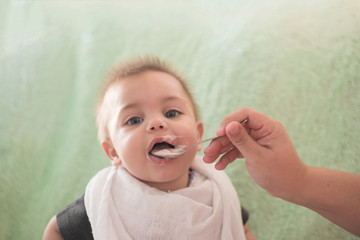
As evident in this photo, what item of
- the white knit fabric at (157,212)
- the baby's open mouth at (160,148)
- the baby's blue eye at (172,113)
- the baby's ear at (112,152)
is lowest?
the white knit fabric at (157,212)

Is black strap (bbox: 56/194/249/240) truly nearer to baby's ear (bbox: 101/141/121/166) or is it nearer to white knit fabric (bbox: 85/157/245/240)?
white knit fabric (bbox: 85/157/245/240)

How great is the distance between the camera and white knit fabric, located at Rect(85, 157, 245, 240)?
97 centimetres

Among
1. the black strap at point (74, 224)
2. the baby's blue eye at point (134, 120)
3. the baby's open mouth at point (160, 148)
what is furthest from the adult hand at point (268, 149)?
the black strap at point (74, 224)

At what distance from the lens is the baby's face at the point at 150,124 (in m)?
0.90

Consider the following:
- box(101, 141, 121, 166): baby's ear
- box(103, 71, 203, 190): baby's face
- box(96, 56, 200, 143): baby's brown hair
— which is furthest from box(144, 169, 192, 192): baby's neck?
box(96, 56, 200, 143): baby's brown hair

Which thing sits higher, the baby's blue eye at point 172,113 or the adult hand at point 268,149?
the baby's blue eye at point 172,113

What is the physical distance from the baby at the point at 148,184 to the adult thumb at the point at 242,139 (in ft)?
0.67

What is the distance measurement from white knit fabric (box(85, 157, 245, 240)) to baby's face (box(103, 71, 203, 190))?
2.5 inches

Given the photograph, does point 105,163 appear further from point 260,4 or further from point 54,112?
point 260,4

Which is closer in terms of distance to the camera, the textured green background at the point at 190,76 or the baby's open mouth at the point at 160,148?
the baby's open mouth at the point at 160,148

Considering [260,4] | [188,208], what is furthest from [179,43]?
[188,208]

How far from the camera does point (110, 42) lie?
1.63 metres

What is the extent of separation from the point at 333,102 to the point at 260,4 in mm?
622

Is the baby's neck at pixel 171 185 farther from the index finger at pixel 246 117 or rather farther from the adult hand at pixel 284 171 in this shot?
the index finger at pixel 246 117
